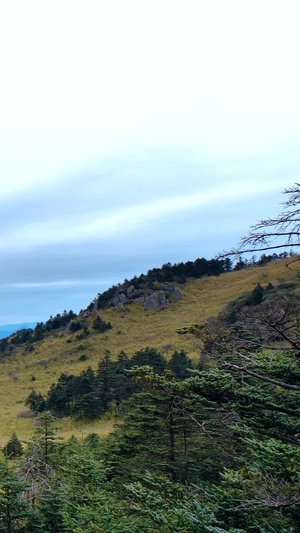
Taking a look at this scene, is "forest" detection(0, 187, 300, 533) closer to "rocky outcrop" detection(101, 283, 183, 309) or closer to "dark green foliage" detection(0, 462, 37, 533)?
"dark green foliage" detection(0, 462, 37, 533)

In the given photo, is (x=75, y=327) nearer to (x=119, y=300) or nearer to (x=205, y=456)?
(x=119, y=300)

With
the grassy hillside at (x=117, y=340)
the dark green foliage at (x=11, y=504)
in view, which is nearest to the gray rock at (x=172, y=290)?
the grassy hillside at (x=117, y=340)

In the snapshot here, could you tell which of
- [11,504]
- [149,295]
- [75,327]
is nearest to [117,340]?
[75,327]

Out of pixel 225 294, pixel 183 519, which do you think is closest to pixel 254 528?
pixel 183 519

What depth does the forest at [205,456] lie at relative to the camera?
188 inches

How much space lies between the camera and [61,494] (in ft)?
25.8

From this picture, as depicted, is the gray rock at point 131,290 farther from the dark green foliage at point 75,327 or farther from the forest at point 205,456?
the forest at point 205,456

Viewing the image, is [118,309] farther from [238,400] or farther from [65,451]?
[238,400]

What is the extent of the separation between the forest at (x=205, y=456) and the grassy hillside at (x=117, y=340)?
630 inches

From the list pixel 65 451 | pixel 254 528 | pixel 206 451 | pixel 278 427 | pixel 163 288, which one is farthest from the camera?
pixel 163 288

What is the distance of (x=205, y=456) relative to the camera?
9984 millimetres

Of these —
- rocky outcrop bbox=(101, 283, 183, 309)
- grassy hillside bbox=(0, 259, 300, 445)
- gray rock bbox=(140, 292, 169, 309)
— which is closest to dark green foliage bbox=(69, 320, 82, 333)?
grassy hillside bbox=(0, 259, 300, 445)

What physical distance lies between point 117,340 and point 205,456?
1344 inches

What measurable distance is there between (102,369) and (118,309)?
24.1 m
